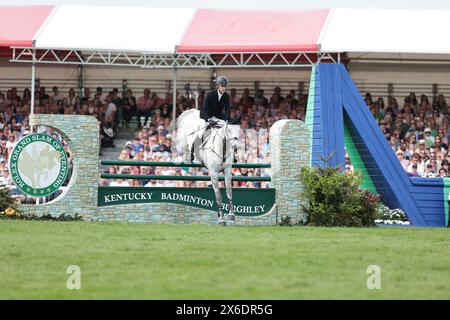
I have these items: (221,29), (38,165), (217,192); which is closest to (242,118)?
(221,29)

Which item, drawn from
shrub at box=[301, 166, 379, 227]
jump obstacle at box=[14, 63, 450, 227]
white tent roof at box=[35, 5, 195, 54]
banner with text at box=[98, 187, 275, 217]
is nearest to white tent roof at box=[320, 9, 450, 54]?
white tent roof at box=[35, 5, 195, 54]

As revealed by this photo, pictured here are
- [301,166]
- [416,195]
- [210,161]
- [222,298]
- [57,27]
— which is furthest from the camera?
[57,27]

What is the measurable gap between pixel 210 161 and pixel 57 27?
12139 mm

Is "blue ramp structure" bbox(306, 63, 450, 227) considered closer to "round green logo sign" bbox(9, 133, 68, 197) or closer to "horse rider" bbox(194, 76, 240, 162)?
"horse rider" bbox(194, 76, 240, 162)

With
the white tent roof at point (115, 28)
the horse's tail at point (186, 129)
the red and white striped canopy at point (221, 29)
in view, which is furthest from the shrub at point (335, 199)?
the white tent roof at point (115, 28)

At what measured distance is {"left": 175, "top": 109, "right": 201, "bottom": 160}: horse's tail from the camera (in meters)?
18.9

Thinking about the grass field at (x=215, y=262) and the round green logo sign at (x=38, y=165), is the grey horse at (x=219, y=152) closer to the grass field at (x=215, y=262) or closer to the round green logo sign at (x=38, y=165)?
the grass field at (x=215, y=262)

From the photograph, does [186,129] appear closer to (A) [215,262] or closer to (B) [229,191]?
(B) [229,191]

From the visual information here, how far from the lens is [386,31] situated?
28.3 metres

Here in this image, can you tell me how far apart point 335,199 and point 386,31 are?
1021cm

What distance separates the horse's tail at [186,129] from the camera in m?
18.9

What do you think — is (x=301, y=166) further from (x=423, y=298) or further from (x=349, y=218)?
(x=423, y=298)
